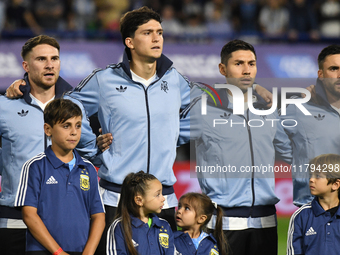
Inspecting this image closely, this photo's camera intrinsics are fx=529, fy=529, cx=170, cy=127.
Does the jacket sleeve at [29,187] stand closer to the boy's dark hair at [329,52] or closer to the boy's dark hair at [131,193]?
the boy's dark hair at [131,193]

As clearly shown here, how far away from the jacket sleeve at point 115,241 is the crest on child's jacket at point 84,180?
38 centimetres

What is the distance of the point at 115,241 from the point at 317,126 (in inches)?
84.0

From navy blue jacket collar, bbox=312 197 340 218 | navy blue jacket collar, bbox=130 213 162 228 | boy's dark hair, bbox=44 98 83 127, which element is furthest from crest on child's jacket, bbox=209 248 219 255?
boy's dark hair, bbox=44 98 83 127

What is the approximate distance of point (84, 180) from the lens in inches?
162

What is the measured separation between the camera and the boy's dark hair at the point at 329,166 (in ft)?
15.0

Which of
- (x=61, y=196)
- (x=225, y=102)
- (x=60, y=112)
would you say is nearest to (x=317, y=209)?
(x=225, y=102)

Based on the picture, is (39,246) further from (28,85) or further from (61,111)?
(28,85)

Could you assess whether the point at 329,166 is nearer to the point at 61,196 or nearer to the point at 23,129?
the point at 61,196

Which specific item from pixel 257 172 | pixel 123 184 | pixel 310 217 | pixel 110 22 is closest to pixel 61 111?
pixel 123 184

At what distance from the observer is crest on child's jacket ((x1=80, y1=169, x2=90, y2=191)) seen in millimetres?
4094

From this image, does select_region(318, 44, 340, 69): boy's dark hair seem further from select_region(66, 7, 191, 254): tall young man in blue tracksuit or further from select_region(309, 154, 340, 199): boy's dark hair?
select_region(66, 7, 191, 254): tall young man in blue tracksuit

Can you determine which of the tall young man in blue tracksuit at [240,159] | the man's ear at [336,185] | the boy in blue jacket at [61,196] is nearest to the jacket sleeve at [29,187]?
the boy in blue jacket at [61,196]

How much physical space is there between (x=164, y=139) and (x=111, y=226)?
3.00 feet

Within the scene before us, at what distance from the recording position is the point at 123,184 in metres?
4.33
